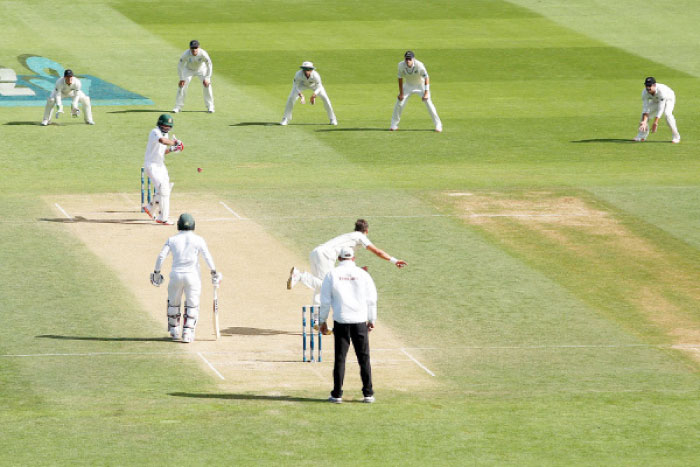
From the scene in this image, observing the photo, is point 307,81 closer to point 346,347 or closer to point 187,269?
point 187,269

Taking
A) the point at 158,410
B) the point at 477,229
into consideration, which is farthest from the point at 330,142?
the point at 158,410

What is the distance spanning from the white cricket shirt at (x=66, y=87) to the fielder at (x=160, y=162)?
9954mm

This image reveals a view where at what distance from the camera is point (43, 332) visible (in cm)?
1905

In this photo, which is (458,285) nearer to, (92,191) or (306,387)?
(306,387)

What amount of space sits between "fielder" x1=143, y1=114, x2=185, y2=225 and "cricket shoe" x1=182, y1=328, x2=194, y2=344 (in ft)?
24.4

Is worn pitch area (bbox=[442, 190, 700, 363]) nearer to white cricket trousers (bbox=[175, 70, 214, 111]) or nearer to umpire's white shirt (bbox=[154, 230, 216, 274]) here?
umpire's white shirt (bbox=[154, 230, 216, 274])

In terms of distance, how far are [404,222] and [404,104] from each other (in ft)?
32.5

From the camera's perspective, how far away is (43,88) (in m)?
41.7

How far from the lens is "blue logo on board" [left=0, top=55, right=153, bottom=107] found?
4016cm

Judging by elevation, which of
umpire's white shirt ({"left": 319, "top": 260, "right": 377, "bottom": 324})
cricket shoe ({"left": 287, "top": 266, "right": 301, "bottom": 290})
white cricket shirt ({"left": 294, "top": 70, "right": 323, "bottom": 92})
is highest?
white cricket shirt ({"left": 294, "top": 70, "right": 323, "bottom": 92})

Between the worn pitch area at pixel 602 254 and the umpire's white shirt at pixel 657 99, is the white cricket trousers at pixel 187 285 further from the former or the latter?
the umpire's white shirt at pixel 657 99

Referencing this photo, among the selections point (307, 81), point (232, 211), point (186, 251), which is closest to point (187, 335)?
point (186, 251)

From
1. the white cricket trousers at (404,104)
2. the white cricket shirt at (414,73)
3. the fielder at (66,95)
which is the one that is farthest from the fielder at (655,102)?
the fielder at (66,95)

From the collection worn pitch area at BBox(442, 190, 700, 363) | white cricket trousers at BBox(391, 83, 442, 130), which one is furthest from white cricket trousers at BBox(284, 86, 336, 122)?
worn pitch area at BBox(442, 190, 700, 363)
